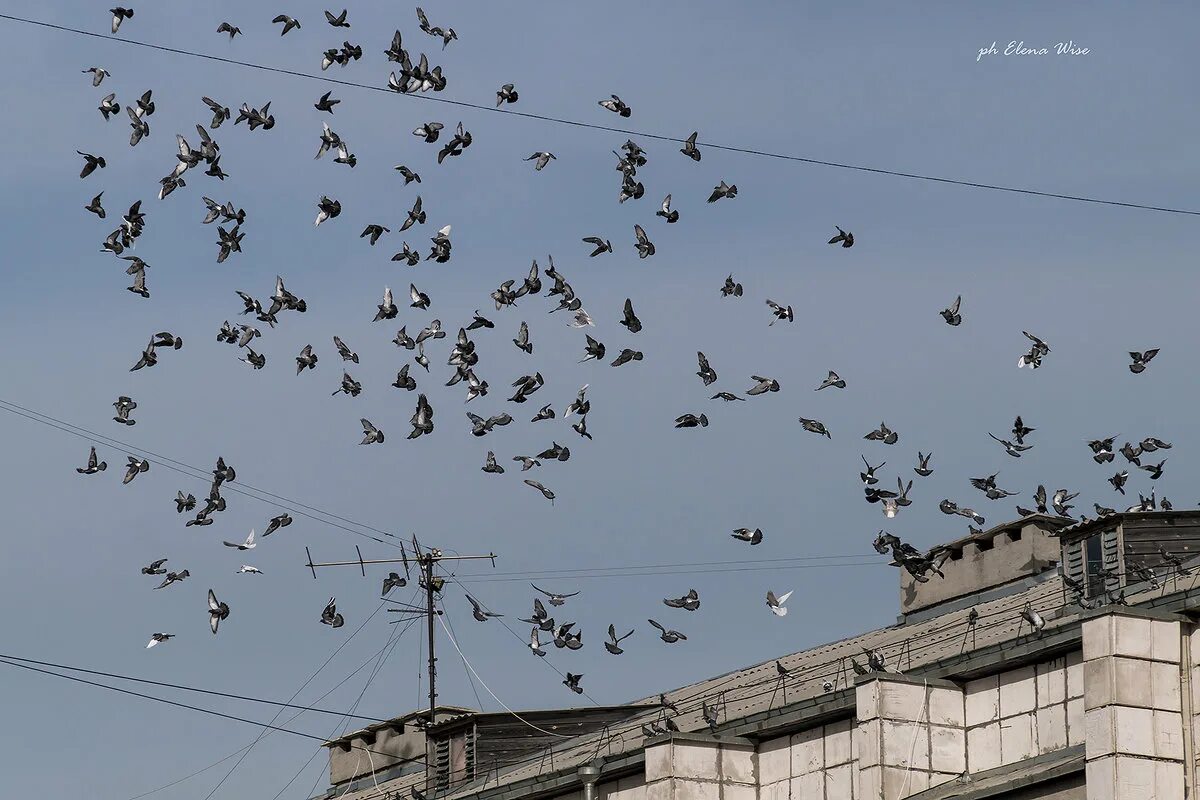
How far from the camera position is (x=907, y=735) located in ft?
141

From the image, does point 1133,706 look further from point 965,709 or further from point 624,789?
point 624,789

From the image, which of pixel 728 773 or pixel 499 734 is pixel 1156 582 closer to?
pixel 728 773

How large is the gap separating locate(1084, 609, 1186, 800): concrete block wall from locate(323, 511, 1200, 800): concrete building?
0.06 feet

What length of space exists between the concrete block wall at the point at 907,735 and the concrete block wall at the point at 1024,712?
28 cm

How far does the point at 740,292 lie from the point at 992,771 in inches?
320

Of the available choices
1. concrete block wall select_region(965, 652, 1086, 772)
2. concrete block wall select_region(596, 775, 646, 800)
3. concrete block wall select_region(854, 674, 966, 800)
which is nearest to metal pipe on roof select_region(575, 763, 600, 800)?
concrete block wall select_region(596, 775, 646, 800)

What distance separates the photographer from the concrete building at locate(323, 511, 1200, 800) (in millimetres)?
39438

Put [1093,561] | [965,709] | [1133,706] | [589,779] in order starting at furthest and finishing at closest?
1. [1093,561]
2. [589,779]
3. [965,709]
4. [1133,706]

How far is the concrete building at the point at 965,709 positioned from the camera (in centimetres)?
3944

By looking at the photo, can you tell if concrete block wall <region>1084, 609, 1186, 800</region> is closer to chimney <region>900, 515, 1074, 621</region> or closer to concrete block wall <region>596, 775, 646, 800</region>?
concrete block wall <region>596, 775, 646, 800</region>

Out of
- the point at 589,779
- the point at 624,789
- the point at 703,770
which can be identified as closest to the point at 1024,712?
the point at 703,770

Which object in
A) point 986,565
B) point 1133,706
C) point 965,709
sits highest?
point 986,565

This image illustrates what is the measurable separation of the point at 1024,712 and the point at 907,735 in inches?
82.6

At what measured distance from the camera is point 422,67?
4159 centimetres
